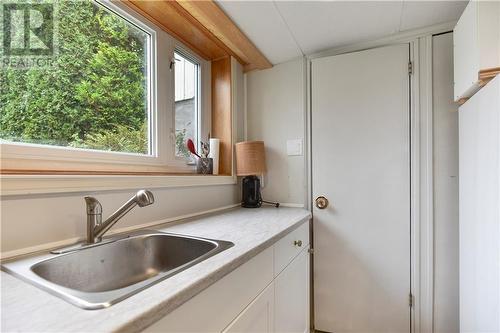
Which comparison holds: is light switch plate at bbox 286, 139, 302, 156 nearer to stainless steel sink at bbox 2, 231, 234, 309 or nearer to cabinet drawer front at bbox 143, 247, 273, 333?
cabinet drawer front at bbox 143, 247, 273, 333

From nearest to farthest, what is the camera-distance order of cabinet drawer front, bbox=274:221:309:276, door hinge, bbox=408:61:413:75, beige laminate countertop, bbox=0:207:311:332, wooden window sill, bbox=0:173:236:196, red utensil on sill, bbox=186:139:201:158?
1. beige laminate countertop, bbox=0:207:311:332
2. wooden window sill, bbox=0:173:236:196
3. cabinet drawer front, bbox=274:221:309:276
4. door hinge, bbox=408:61:413:75
5. red utensil on sill, bbox=186:139:201:158

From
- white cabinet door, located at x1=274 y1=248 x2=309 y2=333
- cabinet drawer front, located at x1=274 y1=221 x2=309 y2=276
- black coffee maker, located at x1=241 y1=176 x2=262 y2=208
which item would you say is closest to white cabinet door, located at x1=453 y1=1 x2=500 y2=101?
cabinet drawer front, located at x1=274 y1=221 x2=309 y2=276

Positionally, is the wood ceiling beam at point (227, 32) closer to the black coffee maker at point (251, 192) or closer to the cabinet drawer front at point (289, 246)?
the black coffee maker at point (251, 192)

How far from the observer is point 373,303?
1605 millimetres

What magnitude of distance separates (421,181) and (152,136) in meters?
1.57

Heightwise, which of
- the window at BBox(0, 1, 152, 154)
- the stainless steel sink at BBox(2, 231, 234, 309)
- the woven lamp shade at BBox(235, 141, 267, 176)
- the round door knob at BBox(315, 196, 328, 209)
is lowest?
the stainless steel sink at BBox(2, 231, 234, 309)

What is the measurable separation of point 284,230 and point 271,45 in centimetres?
119

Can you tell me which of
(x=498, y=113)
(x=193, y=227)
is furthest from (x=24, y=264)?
(x=498, y=113)

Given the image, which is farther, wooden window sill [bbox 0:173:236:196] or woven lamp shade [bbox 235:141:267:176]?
woven lamp shade [bbox 235:141:267:176]

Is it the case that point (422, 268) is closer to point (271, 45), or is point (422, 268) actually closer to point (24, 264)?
point (271, 45)

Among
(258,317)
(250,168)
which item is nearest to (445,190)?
(250,168)

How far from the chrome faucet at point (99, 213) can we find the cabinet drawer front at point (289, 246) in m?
0.57

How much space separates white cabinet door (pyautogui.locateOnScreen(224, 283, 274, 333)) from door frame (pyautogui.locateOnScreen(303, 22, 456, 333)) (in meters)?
1.00

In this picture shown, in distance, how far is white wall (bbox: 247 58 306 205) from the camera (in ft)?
6.09
